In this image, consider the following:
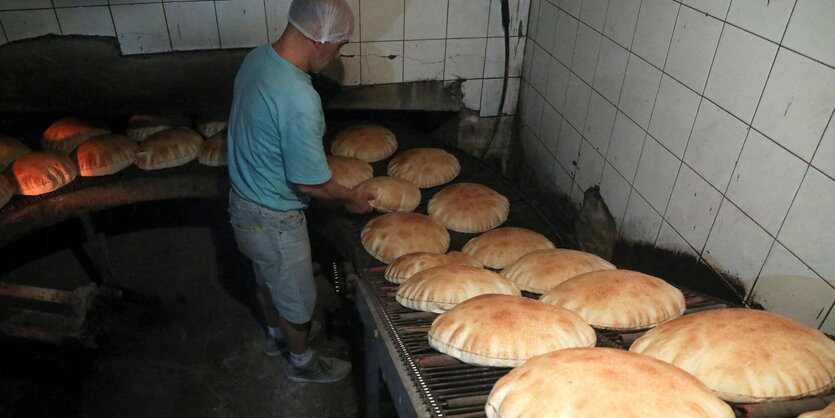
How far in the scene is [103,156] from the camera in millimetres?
3326

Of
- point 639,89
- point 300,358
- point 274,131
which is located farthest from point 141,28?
point 639,89

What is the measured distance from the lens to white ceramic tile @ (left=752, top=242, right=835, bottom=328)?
1.66 metres

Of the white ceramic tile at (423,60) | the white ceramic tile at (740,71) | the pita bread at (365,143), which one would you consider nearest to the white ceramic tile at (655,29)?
the white ceramic tile at (740,71)

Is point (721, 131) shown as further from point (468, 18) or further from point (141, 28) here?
point (141, 28)

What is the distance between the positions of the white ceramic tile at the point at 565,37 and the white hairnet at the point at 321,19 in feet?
5.07

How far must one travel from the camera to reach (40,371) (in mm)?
3285

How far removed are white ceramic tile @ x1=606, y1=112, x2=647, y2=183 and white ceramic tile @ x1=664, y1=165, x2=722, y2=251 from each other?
332mm

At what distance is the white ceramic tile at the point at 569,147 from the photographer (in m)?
3.22

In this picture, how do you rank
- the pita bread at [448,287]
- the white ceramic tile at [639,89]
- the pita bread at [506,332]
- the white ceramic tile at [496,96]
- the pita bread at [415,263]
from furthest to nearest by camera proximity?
the white ceramic tile at [496,96] → the white ceramic tile at [639,89] → the pita bread at [415,263] → the pita bread at [448,287] → the pita bread at [506,332]

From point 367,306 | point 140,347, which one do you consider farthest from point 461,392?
point 140,347

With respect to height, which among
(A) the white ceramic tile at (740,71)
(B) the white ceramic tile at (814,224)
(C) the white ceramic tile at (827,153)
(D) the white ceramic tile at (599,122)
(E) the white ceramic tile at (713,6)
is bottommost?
(D) the white ceramic tile at (599,122)

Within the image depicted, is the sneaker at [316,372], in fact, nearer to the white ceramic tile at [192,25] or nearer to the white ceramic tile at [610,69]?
the white ceramic tile at [192,25]

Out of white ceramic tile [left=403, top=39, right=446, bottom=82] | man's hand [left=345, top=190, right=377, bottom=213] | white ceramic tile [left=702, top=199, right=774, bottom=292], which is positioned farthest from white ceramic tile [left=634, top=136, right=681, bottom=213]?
white ceramic tile [left=403, top=39, right=446, bottom=82]

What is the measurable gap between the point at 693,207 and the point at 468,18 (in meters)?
2.21
